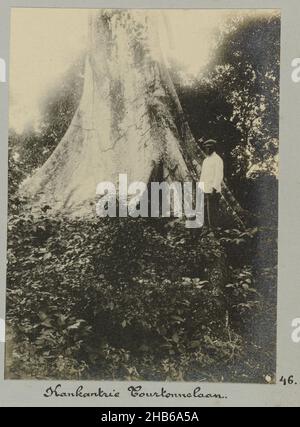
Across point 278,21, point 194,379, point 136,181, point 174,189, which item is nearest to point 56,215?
point 136,181

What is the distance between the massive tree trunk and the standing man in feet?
0.22

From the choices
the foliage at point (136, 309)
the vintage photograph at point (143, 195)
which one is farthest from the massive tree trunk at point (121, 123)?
the foliage at point (136, 309)

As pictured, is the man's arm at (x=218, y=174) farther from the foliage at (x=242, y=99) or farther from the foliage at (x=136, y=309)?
the foliage at (x=136, y=309)

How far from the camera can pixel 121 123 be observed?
10.7 feet

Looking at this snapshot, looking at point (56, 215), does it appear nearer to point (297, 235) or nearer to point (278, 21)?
point (297, 235)

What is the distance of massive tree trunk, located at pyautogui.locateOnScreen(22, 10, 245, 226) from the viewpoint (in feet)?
10.7

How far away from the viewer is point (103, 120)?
129 inches

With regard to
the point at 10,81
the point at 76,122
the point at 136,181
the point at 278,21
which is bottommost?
the point at 136,181

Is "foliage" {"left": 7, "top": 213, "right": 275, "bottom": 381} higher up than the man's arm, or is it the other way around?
the man's arm

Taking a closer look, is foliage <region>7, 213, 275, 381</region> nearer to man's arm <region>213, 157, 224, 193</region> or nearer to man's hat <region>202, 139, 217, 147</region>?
man's arm <region>213, 157, 224, 193</region>

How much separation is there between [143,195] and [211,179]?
43 cm

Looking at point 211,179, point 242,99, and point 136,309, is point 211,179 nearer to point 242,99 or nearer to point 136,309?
point 242,99

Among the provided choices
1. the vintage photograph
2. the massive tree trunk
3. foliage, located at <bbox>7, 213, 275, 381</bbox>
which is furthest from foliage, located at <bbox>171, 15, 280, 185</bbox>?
foliage, located at <bbox>7, 213, 275, 381</bbox>

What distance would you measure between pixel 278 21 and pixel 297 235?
51.3 inches
